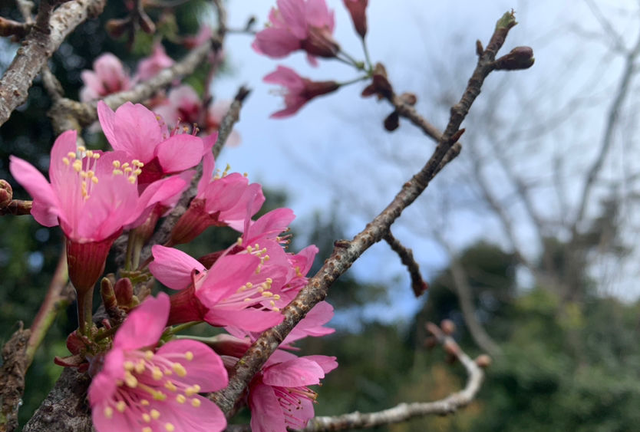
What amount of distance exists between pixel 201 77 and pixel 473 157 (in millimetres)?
5189

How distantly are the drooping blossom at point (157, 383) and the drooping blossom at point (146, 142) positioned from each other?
0.20 meters

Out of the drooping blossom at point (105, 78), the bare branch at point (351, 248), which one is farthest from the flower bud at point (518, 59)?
the drooping blossom at point (105, 78)

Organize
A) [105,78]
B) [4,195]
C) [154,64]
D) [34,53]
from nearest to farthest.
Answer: [4,195] → [34,53] → [105,78] → [154,64]

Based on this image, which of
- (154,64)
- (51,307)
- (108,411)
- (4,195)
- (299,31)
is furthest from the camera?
(154,64)

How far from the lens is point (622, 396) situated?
13.7 ft

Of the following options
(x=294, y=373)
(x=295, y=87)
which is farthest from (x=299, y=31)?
(x=294, y=373)

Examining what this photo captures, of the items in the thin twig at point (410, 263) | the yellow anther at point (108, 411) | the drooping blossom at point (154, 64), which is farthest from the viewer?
the drooping blossom at point (154, 64)

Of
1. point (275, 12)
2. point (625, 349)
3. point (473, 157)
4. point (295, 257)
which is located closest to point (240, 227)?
point (295, 257)

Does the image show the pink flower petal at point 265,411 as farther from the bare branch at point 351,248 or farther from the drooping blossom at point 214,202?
the drooping blossom at point 214,202

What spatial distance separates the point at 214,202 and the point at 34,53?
0.32 metres

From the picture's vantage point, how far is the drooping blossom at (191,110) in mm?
1141

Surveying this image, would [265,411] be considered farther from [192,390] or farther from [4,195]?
[4,195]

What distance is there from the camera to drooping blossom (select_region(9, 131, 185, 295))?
14.5 inches

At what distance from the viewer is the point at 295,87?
3.17 feet
